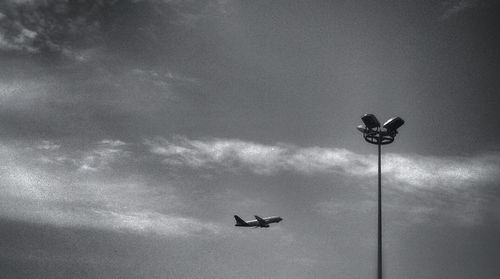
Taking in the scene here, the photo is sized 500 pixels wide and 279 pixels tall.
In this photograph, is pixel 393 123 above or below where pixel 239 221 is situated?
above

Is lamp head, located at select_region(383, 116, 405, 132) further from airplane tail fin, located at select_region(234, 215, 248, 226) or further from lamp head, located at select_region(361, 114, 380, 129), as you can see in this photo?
airplane tail fin, located at select_region(234, 215, 248, 226)

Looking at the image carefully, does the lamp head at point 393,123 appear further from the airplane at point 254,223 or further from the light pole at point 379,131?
the airplane at point 254,223

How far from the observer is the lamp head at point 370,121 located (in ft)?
50.4

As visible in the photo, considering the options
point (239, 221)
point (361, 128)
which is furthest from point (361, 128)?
point (239, 221)

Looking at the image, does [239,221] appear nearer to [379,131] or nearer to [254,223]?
[254,223]

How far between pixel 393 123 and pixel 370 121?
979mm

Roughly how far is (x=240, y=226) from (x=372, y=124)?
39.7 m

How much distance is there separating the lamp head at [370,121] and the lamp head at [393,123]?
38 cm

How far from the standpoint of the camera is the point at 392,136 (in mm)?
15648

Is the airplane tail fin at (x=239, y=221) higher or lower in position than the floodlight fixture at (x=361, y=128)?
lower

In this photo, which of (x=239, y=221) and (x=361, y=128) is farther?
(x=239, y=221)

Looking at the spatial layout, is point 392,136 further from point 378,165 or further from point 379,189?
point 379,189

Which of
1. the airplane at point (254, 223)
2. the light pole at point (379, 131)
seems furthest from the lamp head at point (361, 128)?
the airplane at point (254, 223)

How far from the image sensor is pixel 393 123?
15.5m
